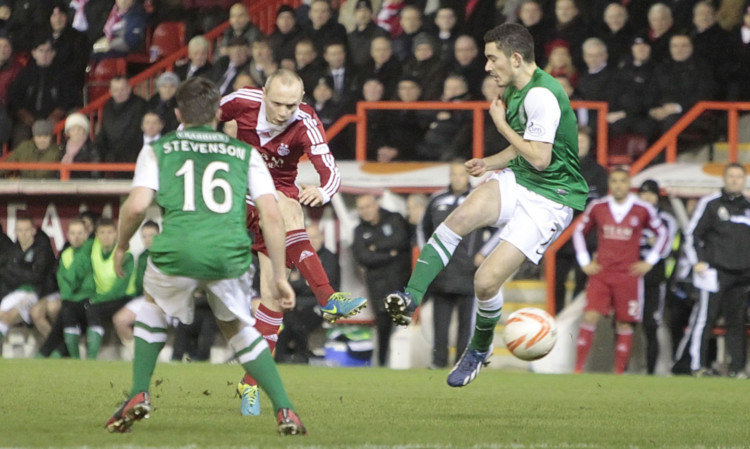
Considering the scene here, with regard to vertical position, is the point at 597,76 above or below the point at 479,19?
below

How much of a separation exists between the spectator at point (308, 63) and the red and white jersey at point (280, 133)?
7.16 m

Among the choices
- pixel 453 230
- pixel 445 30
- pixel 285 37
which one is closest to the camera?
pixel 453 230

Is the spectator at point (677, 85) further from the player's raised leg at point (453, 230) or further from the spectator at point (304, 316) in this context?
the player's raised leg at point (453, 230)

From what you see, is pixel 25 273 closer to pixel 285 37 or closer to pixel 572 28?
pixel 285 37

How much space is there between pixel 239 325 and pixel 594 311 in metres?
7.13

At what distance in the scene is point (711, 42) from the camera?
13703mm

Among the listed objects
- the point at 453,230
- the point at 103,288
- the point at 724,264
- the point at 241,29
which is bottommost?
the point at 103,288

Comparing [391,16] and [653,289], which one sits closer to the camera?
[653,289]

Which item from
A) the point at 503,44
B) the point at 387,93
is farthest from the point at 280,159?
the point at 387,93

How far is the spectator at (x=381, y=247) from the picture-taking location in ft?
44.1

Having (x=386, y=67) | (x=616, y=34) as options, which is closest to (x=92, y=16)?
(x=386, y=67)

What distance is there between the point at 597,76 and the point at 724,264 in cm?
256

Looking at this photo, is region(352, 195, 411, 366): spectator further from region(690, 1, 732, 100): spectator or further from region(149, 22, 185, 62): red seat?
Result: region(149, 22, 185, 62): red seat

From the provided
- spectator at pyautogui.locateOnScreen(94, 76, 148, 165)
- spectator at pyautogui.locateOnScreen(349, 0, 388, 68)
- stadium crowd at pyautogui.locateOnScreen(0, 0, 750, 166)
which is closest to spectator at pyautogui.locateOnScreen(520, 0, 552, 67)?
stadium crowd at pyautogui.locateOnScreen(0, 0, 750, 166)
